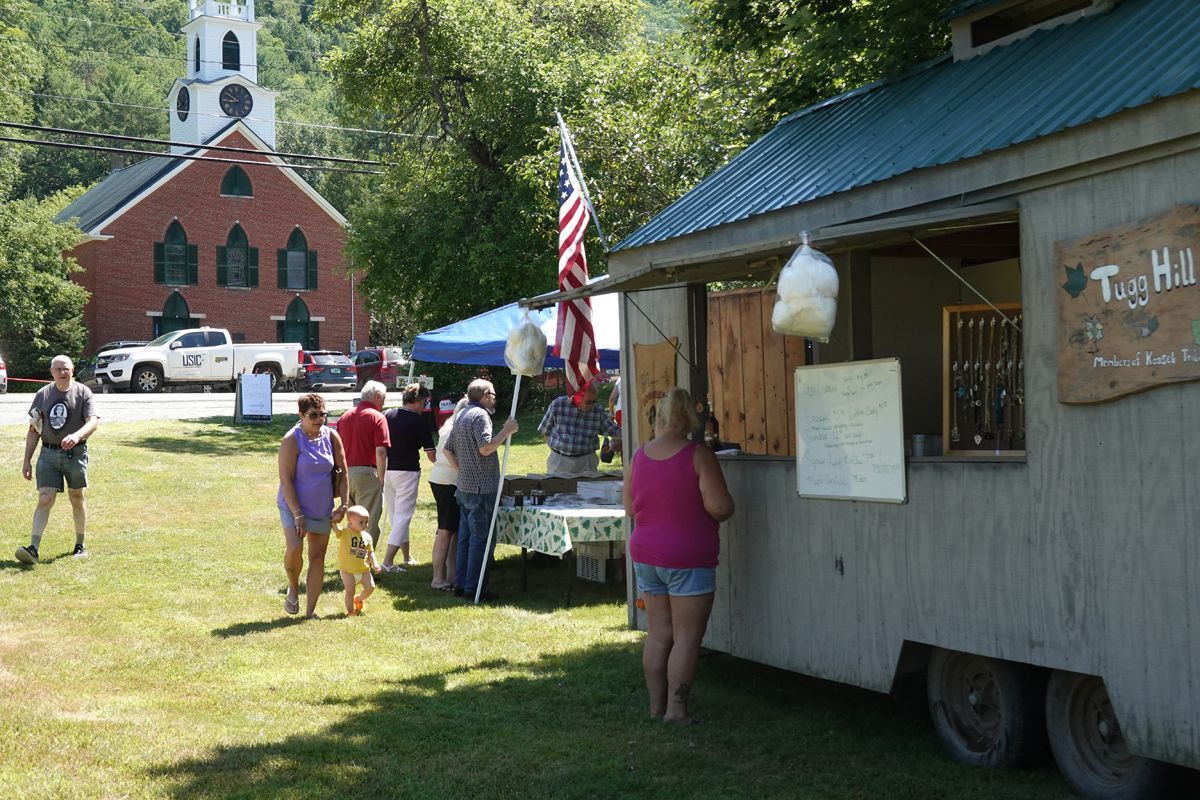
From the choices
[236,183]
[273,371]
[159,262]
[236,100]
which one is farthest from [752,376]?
[236,100]

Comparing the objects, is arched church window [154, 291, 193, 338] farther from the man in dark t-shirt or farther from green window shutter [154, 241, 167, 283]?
the man in dark t-shirt

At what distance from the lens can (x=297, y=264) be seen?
173ft

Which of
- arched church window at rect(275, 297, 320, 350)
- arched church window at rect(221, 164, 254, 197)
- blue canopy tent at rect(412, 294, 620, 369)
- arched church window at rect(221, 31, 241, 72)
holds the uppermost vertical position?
arched church window at rect(221, 31, 241, 72)

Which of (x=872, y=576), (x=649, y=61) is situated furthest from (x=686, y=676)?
(x=649, y=61)

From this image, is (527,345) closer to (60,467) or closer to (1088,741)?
(1088,741)

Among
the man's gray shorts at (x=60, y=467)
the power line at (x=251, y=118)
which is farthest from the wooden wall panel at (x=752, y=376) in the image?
the power line at (x=251, y=118)

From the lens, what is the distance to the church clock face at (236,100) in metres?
56.0

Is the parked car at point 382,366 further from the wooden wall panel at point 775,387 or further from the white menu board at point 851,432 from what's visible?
the white menu board at point 851,432

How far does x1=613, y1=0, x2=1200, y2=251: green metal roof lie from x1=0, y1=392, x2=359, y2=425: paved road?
64.5 ft

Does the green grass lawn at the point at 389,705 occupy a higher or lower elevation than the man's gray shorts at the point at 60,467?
lower

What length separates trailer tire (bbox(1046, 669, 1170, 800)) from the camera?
17.6 feet

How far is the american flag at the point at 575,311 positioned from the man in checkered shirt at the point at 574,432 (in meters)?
2.40

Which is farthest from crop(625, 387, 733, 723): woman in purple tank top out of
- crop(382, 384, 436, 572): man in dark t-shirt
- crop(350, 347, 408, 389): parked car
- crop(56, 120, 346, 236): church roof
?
crop(56, 120, 346, 236): church roof

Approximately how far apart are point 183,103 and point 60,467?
47966 mm
